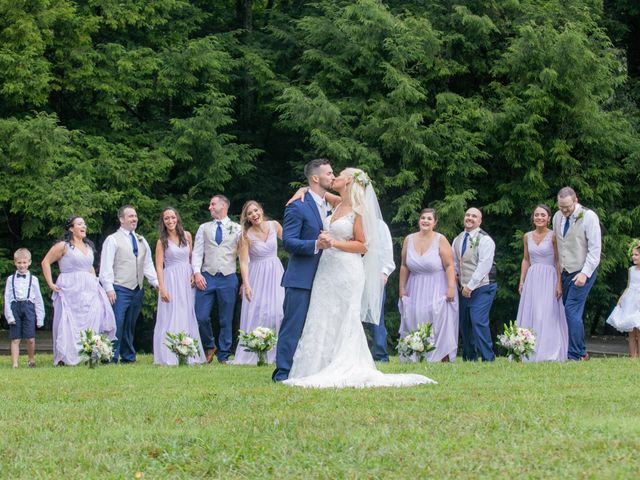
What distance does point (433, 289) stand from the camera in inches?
567

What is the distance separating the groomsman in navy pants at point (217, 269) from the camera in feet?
48.4

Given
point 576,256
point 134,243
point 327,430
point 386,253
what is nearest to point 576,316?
point 576,256

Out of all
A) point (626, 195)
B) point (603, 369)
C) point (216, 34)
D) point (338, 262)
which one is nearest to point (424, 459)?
point (338, 262)

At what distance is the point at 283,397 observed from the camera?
27.6 ft

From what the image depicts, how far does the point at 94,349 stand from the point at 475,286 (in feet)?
16.6

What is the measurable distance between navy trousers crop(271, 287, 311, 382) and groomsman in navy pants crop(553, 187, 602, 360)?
473cm

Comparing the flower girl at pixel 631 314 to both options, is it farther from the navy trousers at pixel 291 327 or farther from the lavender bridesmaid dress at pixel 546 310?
the navy trousers at pixel 291 327

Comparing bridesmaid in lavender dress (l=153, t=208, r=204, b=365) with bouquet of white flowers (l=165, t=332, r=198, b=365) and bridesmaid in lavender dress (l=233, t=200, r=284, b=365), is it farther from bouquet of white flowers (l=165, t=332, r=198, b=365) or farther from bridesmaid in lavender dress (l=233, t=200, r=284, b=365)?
bouquet of white flowers (l=165, t=332, r=198, b=365)

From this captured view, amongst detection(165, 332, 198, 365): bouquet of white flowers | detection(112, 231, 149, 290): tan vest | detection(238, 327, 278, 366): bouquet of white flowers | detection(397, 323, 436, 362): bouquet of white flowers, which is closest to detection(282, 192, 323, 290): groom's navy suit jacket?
detection(238, 327, 278, 366): bouquet of white flowers

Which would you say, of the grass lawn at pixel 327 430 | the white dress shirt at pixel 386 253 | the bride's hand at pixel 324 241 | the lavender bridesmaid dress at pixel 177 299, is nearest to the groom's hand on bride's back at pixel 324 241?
the bride's hand at pixel 324 241

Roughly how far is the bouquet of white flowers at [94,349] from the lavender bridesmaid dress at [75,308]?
54.6 inches

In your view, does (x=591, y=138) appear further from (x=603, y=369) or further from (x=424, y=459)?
(x=424, y=459)

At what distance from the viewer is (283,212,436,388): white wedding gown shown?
382 inches

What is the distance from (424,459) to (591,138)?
659 inches
